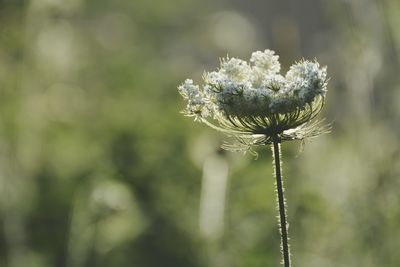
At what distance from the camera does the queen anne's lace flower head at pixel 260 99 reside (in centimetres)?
408

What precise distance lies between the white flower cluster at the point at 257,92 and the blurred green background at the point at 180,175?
3.87 m

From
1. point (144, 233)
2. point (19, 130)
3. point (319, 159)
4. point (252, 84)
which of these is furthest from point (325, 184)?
point (252, 84)

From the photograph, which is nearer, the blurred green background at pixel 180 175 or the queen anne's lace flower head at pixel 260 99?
the queen anne's lace flower head at pixel 260 99

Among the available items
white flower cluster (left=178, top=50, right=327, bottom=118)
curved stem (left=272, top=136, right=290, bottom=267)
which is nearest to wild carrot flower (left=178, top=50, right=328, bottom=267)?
white flower cluster (left=178, top=50, right=327, bottom=118)

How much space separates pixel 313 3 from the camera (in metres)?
30.2

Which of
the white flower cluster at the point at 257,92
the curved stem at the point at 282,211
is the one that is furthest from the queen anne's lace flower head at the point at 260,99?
the curved stem at the point at 282,211

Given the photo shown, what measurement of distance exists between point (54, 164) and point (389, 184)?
4.67 metres

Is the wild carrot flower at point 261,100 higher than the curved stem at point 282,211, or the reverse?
the wild carrot flower at point 261,100

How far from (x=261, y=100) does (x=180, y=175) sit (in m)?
6.63

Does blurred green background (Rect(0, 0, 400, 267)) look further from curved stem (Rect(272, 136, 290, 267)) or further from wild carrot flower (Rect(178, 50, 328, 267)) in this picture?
curved stem (Rect(272, 136, 290, 267))

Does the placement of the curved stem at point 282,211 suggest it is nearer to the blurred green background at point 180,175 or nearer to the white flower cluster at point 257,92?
the white flower cluster at point 257,92

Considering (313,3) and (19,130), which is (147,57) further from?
(313,3)

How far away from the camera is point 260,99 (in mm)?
4086

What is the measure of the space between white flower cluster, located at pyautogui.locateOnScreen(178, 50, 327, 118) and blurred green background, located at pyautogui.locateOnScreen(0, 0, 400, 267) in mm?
3875
